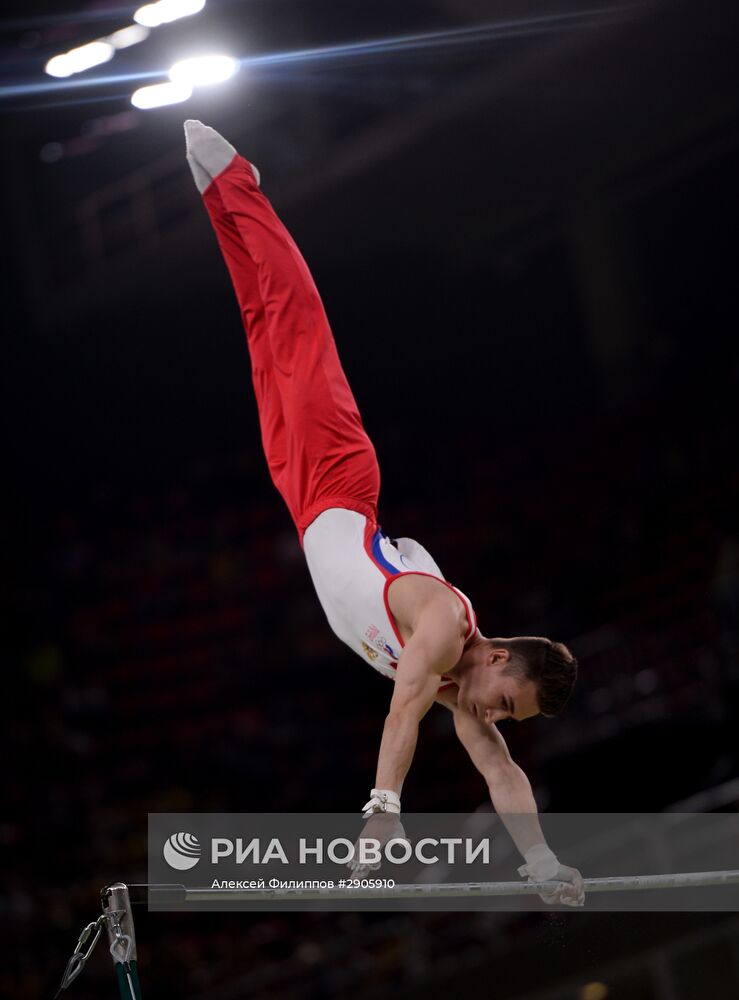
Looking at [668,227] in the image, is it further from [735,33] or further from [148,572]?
[148,572]

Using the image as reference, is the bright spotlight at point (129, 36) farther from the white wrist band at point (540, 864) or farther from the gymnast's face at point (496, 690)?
the white wrist band at point (540, 864)

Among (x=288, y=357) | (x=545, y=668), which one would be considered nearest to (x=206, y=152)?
(x=288, y=357)

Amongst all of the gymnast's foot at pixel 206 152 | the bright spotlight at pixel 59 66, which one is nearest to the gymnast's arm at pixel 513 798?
the gymnast's foot at pixel 206 152

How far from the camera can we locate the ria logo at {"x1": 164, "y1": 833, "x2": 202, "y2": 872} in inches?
146

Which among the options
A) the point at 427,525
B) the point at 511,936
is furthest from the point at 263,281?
the point at 427,525

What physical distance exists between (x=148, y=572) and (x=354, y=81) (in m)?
4.53

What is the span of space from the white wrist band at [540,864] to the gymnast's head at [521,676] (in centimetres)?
41

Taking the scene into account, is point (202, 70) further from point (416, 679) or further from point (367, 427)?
point (367, 427)

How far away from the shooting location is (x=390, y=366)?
1280cm

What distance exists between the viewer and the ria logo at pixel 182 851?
3.71 meters

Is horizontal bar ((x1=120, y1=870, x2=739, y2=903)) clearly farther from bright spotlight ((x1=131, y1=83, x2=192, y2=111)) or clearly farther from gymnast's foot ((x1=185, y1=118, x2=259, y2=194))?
bright spotlight ((x1=131, y1=83, x2=192, y2=111))

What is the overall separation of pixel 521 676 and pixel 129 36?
16.4 ft

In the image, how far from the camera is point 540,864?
3.80 metres

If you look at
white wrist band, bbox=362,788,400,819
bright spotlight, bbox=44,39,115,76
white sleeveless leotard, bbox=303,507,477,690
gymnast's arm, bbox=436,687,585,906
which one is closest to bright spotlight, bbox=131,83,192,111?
bright spotlight, bbox=44,39,115,76
